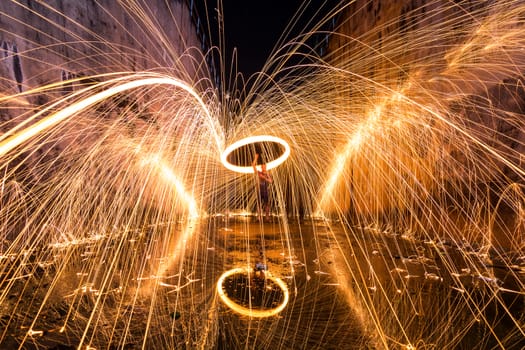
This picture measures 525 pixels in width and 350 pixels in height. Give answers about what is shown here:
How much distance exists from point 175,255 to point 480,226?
18.1 ft

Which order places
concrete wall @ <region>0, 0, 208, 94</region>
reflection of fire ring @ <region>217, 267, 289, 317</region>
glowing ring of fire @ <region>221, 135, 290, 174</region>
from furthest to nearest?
glowing ring of fire @ <region>221, 135, 290, 174</region>
concrete wall @ <region>0, 0, 208, 94</region>
reflection of fire ring @ <region>217, 267, 289, 317</region>

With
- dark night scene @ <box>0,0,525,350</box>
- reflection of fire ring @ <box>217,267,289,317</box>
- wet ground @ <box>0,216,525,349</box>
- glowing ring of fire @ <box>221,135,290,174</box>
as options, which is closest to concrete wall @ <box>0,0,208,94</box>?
dark night scene @ <box>0,0,525,350</box>

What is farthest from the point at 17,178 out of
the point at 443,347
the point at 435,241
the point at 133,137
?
the point at 435,241

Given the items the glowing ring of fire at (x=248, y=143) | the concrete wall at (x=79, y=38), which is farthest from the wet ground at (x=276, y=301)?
the concrete wall at (x=79, y=38)

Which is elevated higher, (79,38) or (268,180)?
(79,38)

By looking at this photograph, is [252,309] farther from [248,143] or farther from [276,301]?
[248,143]

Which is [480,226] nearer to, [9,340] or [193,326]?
[193,326]

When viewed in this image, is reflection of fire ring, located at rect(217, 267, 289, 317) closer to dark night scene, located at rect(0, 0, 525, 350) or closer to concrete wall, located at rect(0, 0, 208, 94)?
dark night scene, located at rect(0, 0, 525, 350)

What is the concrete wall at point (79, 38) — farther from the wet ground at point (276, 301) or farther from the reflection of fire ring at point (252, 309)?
the reflection of fire ring at point (252, 309)

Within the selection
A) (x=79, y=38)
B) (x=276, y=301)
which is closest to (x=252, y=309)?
(x=276, y=301)

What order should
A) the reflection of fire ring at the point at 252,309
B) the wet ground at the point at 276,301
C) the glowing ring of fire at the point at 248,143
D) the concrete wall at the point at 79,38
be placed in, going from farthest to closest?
1. the glowing ring of fire at the point at 248,143
2. the concrete wall at the point at 79,38
3. the reflection of fire ring at the point at 252,309
4. the wet ground at the point at 276,301

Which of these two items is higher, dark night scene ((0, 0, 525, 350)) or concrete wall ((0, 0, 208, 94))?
concrete wall ((0, 0, 208, 94))

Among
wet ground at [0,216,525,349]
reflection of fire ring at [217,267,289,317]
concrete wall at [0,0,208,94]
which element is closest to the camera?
wet ground at [0,216,525,349]

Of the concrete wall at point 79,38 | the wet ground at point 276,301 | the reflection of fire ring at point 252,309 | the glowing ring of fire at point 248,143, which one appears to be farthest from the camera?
the glowing ring of fire at point 248,143
